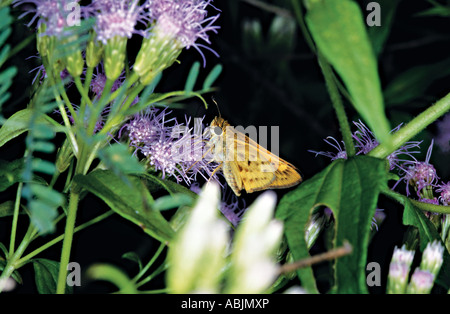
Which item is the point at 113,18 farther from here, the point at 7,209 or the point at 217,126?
the point at 217,126

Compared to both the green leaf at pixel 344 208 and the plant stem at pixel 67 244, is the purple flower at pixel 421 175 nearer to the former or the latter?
the green leaf at pixel 344 208

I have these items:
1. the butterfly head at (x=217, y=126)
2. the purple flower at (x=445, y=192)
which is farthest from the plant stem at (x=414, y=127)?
the butterfly head at (x=217, y=126)

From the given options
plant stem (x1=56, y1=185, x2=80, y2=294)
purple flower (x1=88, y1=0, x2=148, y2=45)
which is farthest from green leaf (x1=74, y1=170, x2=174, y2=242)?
purple flower (x1=88, y1=0, x2=148, y2=45)

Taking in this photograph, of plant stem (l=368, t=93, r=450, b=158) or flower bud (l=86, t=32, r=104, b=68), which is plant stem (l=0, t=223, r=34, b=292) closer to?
flower bud (l=86, t=32, r=104, b=68)

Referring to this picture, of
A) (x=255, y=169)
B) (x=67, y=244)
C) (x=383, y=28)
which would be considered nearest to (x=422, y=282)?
(x=67, y=244)
